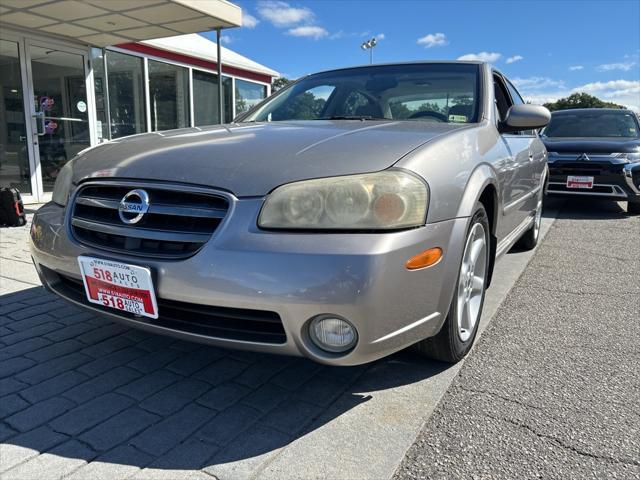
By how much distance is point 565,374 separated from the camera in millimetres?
2273

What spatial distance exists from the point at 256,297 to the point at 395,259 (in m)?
0.48

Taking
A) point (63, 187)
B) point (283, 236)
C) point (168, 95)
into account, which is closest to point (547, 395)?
point (283, 236)

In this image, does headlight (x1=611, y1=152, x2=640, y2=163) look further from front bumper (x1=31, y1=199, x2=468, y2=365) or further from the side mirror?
Answer: front bumper (x1=31, y1=199, x2=468, y2=365)

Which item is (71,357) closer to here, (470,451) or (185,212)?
(185,212)

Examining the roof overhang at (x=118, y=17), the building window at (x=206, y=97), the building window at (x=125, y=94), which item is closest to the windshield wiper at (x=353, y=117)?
the roof overhang at (x=118, y=17)

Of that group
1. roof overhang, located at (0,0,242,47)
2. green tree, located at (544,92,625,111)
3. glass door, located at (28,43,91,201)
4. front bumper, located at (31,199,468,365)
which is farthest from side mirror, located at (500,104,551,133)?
green tree, located at (544,92,625,111)

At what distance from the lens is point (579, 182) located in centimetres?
689

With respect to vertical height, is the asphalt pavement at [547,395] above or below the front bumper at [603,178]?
below

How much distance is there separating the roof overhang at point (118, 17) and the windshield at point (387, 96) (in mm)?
3436

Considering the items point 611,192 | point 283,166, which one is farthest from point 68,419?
point 611,192

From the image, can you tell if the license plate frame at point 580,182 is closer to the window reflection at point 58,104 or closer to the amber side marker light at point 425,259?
the amber side marker light at point 425,259

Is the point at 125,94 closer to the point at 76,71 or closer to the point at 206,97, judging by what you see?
the point at 76,71

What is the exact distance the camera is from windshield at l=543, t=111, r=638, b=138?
7.73 metres

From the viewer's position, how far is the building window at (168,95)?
10133 millimetres
